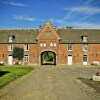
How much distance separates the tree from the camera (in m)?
64.3

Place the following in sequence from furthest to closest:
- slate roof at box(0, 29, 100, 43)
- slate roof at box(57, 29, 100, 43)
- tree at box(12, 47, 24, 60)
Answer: slate roof at box(0, 29, 100, 43), slate roof at box(57, 29, 100, 43), tree at box(12, 47, 24, 60)

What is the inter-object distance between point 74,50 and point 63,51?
295 centimetres

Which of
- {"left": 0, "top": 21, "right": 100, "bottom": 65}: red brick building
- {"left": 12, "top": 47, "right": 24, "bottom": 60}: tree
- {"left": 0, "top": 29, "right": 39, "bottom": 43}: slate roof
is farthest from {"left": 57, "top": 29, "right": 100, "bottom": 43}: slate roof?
{"left": 12, "top": 47, "right": 24, "bottom": 60}: tree

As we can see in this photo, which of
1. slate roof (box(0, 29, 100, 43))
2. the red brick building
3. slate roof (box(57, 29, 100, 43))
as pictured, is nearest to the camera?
the red brick building

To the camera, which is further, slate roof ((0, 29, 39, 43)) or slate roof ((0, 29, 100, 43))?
slate roof ((0, 29, 39, 43))

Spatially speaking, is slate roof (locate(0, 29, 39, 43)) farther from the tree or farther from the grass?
the grass

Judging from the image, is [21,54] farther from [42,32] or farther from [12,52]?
[42,32]

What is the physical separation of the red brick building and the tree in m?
0.96

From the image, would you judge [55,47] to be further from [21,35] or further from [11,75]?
[11,75]

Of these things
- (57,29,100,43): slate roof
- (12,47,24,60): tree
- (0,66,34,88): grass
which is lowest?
(0,66,34,88): grass

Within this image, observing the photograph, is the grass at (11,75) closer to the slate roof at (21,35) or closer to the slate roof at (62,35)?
the slate roof at (21,35)

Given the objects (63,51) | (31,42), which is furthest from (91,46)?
(31,42)

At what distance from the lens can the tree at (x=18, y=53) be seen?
6429 centimetres

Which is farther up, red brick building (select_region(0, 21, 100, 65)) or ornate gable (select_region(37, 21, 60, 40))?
ornate gable (select_region(37, 21, 60, 40))
